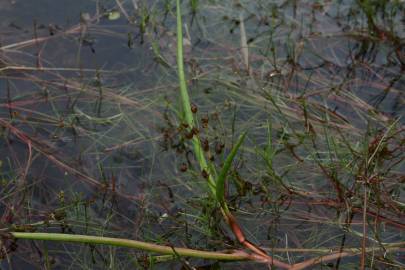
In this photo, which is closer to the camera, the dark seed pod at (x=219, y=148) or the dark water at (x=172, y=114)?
the dark water at (x=172, y=114)

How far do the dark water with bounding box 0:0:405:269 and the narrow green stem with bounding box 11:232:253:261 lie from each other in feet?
0.46

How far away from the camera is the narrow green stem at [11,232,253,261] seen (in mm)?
1924

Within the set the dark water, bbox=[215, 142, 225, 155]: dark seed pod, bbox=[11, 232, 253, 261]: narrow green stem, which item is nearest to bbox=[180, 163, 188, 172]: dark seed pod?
the dark water

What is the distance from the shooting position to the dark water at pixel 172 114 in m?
2.39

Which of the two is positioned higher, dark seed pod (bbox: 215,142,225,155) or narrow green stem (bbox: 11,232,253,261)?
dark seed pod (bbox: 215,142,225,155)

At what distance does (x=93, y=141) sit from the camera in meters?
2.76

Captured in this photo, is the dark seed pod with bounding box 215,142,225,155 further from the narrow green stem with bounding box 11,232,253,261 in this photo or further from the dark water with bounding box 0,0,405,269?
the narrow green stem with bounding box 11,232,253,261

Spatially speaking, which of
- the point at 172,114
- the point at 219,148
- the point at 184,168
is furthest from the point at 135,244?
the point at 172,114

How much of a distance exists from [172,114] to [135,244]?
1040mm

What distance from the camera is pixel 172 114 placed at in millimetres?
2936

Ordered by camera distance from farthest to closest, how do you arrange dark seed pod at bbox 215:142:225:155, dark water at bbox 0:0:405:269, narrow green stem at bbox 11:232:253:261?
dark seed pod at bbox 215:142:225:155, dark water at bbox 0:0:405:269, narrow green stem at bbox 11:232:253:261

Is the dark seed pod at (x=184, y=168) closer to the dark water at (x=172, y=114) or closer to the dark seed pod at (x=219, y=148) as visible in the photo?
the dark water at (x=172, y=114)

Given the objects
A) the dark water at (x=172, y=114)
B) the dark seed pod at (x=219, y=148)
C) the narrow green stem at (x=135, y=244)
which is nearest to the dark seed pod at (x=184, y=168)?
the dark water at (x=172, y=114)

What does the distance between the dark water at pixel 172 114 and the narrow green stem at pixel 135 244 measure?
14cm
